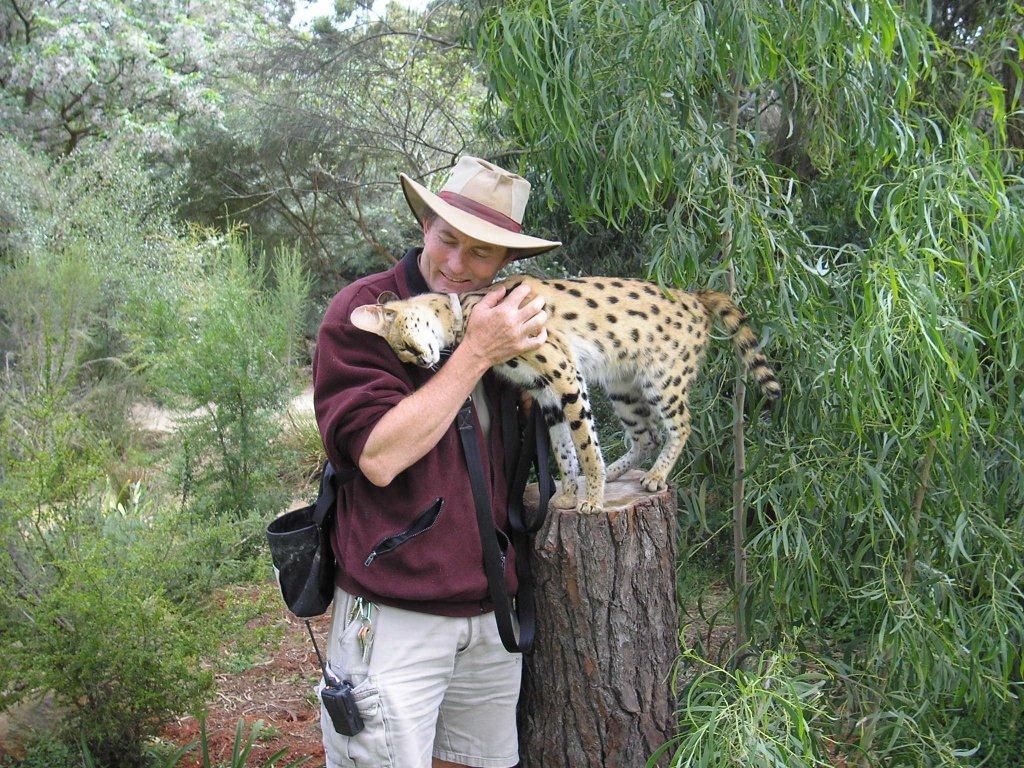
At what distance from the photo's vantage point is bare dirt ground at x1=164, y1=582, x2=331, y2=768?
16.0 ft

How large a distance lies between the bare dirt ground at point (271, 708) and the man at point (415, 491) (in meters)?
1.69

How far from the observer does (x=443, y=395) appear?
9.64ft

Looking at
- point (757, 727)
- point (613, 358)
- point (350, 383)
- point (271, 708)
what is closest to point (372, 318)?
point (350, 383)

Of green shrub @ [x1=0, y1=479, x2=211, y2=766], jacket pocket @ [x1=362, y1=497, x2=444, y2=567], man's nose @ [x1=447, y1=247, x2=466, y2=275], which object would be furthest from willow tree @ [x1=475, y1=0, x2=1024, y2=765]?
green shrub @ [x1=0, y1=479, x2=211, y2=766]

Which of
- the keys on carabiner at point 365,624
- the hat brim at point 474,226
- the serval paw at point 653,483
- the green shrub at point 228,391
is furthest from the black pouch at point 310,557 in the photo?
the green shrub at point 228,391

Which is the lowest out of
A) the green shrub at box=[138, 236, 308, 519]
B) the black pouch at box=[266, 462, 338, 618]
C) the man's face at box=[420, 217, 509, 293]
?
the green shrub at box=[138, 236, 308, 519]

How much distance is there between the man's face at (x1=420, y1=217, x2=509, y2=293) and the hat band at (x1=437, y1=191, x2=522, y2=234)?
0.25 ft

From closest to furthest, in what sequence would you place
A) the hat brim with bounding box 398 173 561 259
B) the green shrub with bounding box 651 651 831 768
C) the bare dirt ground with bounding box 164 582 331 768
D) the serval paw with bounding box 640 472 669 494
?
the green shrub with bounding box 651 651 831 768 → the hat brim with bounding box 398 173 561 259 → the serval paw with bounding box 640 472 669 494 → the bare dirt ground with bounding box 164 582 331 768

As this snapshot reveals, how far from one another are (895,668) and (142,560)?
329cm

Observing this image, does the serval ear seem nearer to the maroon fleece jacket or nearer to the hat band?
the maroon fleece jacket

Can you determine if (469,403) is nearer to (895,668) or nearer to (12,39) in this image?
(895,668)

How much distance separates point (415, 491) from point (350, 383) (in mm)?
400

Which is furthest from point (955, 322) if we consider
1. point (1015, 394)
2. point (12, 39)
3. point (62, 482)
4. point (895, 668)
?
point (12, 39)

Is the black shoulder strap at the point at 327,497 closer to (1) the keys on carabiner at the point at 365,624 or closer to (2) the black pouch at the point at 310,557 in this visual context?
(2) the black pouch at the point at 310,557
